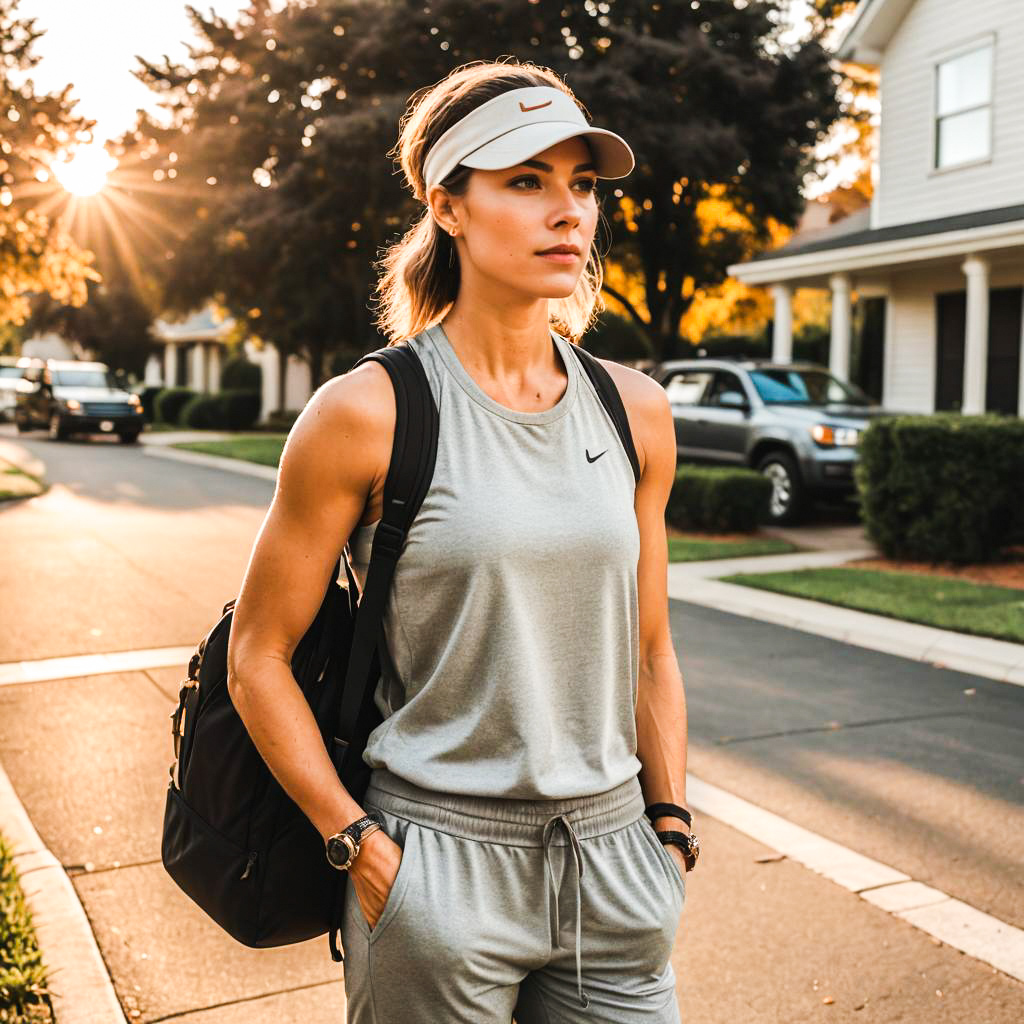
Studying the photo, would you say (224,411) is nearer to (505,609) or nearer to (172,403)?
(172,403)

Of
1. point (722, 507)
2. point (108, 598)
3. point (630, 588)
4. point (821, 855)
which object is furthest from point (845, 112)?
point (630, 588)

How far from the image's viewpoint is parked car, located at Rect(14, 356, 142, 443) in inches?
1179

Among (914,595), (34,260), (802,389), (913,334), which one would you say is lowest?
(914,595)

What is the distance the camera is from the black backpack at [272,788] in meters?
1.94

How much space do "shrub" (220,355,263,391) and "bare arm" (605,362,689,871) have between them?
42452mm

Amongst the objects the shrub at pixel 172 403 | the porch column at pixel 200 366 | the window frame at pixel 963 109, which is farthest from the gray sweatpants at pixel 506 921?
the porch column at pixel 200 366

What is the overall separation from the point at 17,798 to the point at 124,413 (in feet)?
86.8

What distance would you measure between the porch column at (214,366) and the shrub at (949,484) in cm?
4287

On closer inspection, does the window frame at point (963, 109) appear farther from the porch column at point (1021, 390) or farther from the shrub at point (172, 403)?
the shrub at point (172, 403)

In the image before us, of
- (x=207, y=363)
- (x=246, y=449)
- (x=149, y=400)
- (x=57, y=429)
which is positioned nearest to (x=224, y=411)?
(x=57, y=429)

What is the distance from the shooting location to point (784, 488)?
15484 mm

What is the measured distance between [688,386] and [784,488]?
7.74 ft

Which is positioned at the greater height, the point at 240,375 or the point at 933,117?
the point at 933,117

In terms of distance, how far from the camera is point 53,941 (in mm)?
3822
